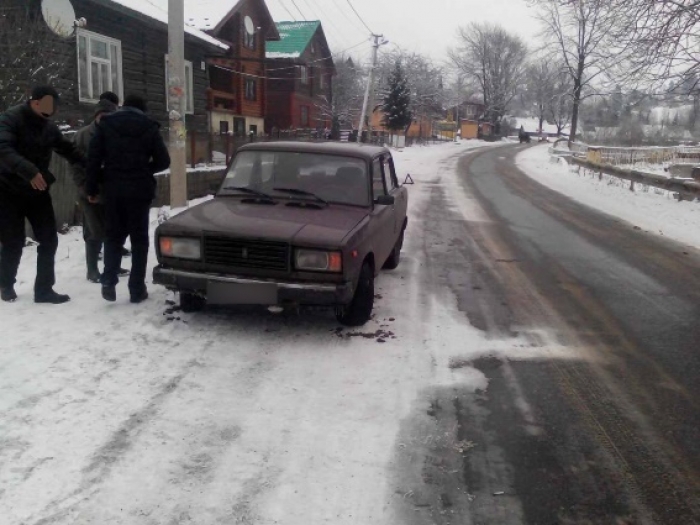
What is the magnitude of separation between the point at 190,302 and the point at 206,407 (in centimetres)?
179

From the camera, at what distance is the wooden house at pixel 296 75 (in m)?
43.7

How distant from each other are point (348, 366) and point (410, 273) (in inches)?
129

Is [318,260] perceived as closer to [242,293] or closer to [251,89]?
[242,293]

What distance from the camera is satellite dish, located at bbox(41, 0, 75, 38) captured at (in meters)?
13.5

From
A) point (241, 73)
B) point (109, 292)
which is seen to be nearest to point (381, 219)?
point (109, 292)

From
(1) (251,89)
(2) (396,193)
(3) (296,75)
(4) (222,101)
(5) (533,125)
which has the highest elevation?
(5) (533,125)

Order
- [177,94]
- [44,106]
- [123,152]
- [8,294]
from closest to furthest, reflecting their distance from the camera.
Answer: [44,106] < [123,152] < [8,294] < [177,94]

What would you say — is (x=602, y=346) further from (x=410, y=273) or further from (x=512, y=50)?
(x=512, y=50)

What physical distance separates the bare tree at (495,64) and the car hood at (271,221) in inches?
3649

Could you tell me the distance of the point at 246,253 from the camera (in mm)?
4836

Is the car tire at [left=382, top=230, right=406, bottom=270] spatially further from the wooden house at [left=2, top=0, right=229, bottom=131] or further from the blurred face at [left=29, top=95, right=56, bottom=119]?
the wooden house at [left=2, top=0, right=229, bottom=131]

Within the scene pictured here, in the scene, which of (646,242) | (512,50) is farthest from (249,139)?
(512,50)

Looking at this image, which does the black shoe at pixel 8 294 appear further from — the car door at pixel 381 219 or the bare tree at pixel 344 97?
the bare tree at pixel 344 97

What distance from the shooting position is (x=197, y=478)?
3000 mm
